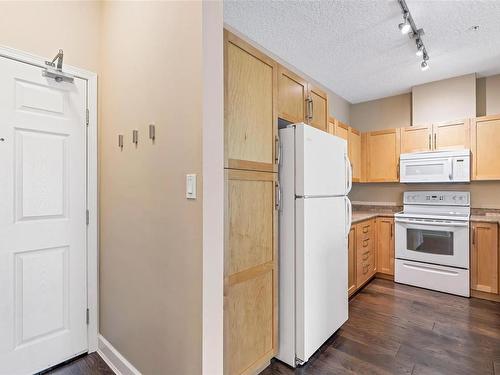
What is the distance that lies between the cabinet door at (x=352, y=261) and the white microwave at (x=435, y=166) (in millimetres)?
1462

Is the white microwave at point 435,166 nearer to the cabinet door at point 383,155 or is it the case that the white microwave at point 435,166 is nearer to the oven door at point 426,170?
the oven door at point 426,170

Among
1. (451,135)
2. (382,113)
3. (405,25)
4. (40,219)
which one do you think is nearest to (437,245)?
(451,135)

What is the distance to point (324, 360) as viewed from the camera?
6.49 feet

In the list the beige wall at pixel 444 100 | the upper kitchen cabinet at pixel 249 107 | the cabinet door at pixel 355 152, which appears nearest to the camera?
the upper kitchen cabinet at pixel 249 107

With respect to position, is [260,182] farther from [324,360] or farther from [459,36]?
[459,36]

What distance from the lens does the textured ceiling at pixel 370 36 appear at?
7.32 ft

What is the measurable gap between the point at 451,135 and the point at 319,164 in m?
2.71

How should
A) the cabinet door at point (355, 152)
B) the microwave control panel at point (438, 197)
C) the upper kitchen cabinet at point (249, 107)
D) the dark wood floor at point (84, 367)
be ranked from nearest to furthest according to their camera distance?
the upper kitchen cabinet at point (249, 107) → the dark wood floor at point (84, 367) → the microwave control panel at point (438, 197) → the cabinet door at point (355, 152)

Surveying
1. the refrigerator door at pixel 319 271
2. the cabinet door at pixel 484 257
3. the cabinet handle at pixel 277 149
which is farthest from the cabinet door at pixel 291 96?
the cabinet door at pixel 484 257

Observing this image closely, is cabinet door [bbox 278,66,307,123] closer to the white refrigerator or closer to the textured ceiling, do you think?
the white refrigerator

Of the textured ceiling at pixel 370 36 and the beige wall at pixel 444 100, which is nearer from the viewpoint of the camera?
the textured ceiling at pixel 370 36

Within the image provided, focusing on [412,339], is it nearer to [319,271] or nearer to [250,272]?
[319,271]

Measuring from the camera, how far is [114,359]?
1.82 metres

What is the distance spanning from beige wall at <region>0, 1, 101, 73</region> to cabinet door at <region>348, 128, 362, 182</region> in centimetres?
334
